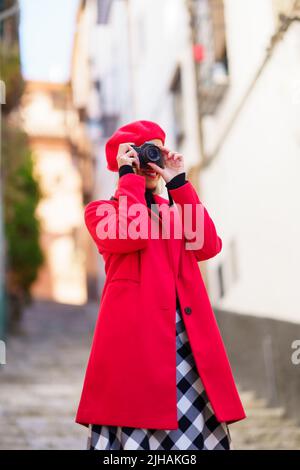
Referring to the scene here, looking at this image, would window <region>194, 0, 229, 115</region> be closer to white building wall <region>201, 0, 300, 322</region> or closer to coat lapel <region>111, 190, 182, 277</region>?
white building wall <region>201, 0, 300, 322</region>

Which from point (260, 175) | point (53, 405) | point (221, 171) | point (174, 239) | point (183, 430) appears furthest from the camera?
point (221, 171)

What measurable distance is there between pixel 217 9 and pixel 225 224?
6.68ft

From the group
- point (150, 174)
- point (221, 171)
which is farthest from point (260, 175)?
point (150, 174)

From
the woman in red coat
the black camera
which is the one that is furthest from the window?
the woman in red coat

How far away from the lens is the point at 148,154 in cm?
211

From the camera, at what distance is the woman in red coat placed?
195 centimetres

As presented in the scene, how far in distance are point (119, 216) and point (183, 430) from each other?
2.38ft

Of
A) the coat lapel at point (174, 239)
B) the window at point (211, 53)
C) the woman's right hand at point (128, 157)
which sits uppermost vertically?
the window at point (211, 53)

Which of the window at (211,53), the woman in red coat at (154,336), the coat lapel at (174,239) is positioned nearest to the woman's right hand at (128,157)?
the woman in red coat at (154,336)

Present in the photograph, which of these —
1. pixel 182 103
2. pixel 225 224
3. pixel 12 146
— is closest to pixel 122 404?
pixel 225 224

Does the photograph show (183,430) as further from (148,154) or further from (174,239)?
(148,154)

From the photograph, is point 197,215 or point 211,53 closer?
point 197,215

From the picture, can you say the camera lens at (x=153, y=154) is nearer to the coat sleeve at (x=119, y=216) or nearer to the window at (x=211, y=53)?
the coat sleeve at (x=119, y=216)

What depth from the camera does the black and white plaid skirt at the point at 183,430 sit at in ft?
6.41
